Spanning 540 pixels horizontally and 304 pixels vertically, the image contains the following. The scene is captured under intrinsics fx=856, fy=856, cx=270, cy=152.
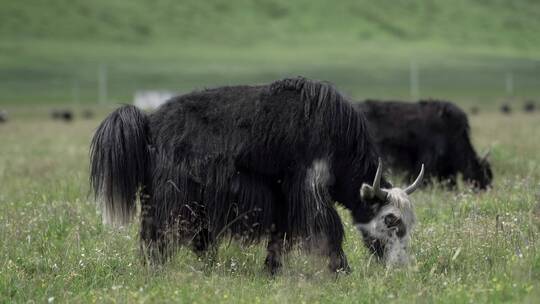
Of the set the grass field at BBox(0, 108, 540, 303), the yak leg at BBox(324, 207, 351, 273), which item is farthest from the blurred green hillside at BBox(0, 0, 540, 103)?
the yak leg at BBox(324, 207, 351, 273)

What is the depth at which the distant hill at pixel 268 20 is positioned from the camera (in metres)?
76.9

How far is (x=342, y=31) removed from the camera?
269ft

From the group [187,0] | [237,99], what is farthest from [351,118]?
[187,0]

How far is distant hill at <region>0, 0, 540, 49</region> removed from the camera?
7688 centimetres

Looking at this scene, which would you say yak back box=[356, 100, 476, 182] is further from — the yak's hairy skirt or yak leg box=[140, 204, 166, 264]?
yak leg box=[140, 204, 166, 264]

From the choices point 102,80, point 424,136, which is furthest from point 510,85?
point 424,136

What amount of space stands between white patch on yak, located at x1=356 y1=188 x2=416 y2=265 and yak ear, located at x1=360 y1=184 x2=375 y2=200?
127 millimetres

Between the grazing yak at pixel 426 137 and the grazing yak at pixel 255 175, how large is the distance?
5854mm

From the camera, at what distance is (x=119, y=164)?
268 inches

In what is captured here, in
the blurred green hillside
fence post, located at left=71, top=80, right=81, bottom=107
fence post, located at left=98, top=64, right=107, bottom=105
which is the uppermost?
the blurred green hillside

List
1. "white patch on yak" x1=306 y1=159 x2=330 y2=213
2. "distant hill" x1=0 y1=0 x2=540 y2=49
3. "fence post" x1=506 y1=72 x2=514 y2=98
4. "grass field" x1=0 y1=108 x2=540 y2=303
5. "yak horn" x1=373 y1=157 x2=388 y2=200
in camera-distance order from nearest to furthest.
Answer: "grass field" x1=0 y1=108 x2=540 y2=303, "yak horn" x1=373 y1=157 x2=388 y2=200, "white patch on yak" x1=306 y1=159 x2=330 y2=213, "fence post" x1=506 y1=72 x2=514 y2=98, "distant hill" x1=0 y1=0 x2=540 y2=49

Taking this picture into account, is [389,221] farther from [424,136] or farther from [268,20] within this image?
[268,20]

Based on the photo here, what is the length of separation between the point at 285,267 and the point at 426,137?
6.73 metres

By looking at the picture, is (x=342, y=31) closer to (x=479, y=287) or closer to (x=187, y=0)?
(x=187, y=0)
